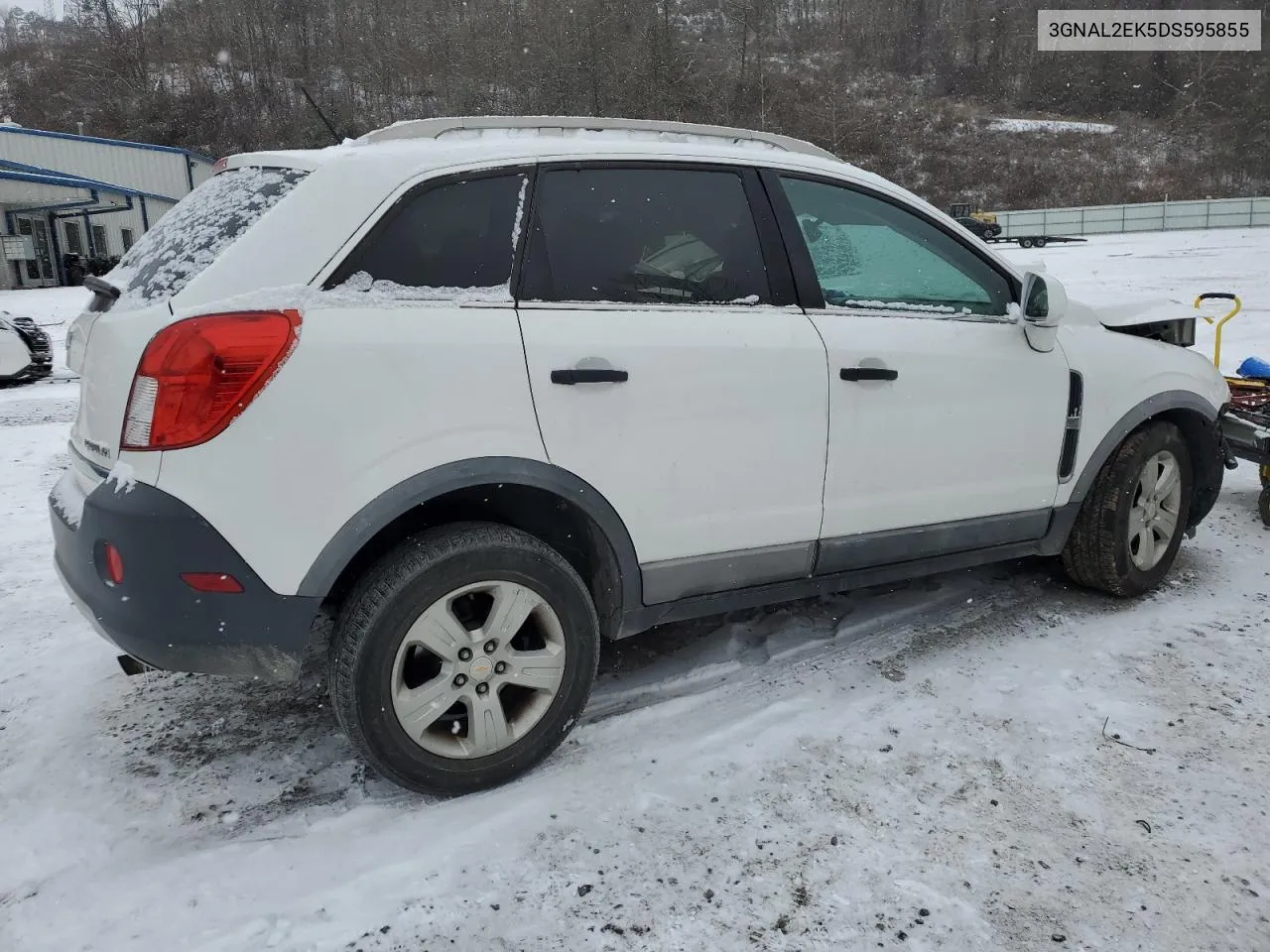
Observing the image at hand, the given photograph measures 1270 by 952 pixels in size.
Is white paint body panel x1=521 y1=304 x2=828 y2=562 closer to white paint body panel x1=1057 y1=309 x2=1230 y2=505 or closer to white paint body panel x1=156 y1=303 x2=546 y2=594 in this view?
white paint body panel x1=156 y1=303 x2=546 y2=594

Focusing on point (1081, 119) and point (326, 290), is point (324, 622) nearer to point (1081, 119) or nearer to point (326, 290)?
point (326, 290)

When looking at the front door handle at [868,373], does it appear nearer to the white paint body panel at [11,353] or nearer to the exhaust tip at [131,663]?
the exhaust tip at [131,663]

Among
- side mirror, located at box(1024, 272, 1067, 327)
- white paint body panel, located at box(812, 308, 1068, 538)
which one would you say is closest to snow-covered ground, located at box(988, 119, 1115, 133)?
side mirror, located at box(1024, 272, 1067, 327)

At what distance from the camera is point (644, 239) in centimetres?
283

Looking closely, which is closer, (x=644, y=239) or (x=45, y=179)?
(x=644, y=239)

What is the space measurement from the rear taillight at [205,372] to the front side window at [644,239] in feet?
2.37

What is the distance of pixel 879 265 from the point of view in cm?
329

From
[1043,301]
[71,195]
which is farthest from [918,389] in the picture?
[71,195]

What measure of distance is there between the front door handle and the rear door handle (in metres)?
0.83

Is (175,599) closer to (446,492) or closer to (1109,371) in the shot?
(446,492)

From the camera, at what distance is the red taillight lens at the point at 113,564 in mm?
2277

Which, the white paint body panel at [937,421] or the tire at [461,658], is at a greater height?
the white paint body panel at [937,421]

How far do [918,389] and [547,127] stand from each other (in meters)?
1.56

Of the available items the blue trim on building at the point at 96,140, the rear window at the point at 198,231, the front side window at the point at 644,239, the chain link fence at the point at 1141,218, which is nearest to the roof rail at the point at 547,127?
the front side window at the point at 644,239
